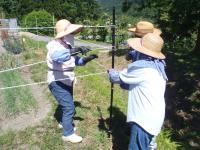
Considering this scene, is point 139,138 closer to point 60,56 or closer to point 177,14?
point 60,56

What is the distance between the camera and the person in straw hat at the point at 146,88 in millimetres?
3795

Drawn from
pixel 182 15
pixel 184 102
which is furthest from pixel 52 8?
pixel 184 102

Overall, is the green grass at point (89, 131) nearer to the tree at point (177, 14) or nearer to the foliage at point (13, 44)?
the tree at point (177, 14)

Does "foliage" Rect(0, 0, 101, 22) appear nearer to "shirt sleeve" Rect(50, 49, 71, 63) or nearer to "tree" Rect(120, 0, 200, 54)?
"tree" Rect(120, 0, 200, 54)

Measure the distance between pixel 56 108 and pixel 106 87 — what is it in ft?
5.25

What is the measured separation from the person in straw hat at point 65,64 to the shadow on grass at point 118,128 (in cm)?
51

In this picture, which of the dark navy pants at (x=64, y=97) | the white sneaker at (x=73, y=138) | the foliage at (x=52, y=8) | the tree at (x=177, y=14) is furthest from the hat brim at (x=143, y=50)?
the foliage at (x=52, y=8)

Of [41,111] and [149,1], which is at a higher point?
[149,1]

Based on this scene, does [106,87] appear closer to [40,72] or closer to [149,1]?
[40,72]

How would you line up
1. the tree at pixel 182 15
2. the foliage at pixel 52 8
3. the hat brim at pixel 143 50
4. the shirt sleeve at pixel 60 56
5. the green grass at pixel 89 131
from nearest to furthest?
1. the hat brim at pixel 143 50
2. the shirt sleeve at pixel 60 56
3. the green grass at pixel 89 131
4. the tree at pixel 182 15
5. the foliage at pixel 52 8

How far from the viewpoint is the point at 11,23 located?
51.3ft

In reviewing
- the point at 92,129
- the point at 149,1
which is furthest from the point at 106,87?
the point at 149,1

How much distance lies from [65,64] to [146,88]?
1.56 m

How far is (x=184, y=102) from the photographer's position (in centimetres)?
704
